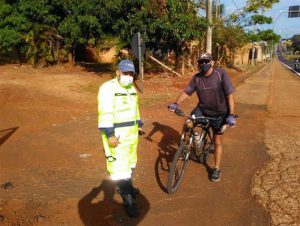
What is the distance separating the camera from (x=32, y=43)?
1862 cm

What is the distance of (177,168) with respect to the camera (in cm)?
463

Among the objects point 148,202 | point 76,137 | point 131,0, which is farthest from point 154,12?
point 148,202

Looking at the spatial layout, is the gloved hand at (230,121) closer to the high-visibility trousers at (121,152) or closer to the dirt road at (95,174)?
the dirt road at (95,174)

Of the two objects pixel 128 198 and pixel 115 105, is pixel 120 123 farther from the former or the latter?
pixel 128 198

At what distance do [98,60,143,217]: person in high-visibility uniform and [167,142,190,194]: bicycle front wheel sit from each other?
74cm

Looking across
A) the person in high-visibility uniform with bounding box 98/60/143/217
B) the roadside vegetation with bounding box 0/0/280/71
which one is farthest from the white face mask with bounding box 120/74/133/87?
the roadside vegetation with bounding box 0/0/280/71

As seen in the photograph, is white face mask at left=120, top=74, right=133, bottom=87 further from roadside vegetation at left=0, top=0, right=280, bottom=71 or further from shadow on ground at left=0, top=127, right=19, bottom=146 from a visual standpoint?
roadside vegetation at left=0, top=0, right=280, bottom=71

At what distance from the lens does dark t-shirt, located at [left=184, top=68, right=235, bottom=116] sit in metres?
4.55

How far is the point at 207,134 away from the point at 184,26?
32.0ft

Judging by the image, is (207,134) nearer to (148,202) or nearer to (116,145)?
(148,202)

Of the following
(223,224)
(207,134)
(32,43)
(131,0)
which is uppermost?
(131,0)

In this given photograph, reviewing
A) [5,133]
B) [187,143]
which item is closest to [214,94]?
[187,143]

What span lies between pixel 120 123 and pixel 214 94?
5.26 ft

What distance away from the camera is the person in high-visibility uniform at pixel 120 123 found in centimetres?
352
